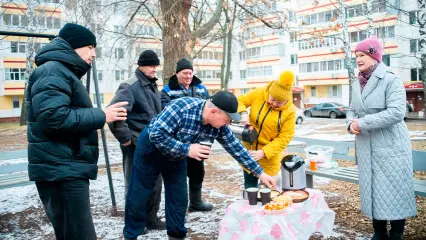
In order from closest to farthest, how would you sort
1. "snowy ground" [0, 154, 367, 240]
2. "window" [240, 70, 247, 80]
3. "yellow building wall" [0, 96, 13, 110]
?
"snowy ground" [0, 154, 367, 240] < "yellow building wall" [0, 96, 13, 110] < "window" [240, 70, 247, 80]

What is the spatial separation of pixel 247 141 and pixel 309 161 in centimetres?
147

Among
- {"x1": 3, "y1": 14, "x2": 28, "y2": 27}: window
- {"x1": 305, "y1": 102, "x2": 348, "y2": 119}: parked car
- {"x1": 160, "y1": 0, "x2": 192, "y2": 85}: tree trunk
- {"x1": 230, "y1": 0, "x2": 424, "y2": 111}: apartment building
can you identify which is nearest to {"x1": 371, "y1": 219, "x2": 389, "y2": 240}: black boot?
{"x1": 160, "y1": 0, "x2": 192, "y2": 85}: tree trunk

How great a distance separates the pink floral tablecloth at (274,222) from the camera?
8.52ft

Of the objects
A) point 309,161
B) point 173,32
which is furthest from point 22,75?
point 309,161

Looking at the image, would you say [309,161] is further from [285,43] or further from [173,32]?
[285,43]

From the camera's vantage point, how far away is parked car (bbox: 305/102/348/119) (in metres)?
29.3

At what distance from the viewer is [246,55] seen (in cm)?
4919

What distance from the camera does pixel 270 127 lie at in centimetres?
371

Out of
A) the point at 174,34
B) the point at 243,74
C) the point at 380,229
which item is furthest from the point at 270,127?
the point at 243,74

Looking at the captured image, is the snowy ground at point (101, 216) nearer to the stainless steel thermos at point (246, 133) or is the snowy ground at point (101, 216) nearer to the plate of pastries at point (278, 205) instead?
the stainless steel thermos at point (246, 133)

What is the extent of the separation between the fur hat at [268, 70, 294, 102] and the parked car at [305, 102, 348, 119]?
27.0m

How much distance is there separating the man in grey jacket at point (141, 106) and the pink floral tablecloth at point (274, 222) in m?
1.43

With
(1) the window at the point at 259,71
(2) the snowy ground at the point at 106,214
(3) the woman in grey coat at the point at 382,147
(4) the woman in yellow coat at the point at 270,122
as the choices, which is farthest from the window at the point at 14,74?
(3) the woman in grey coat at the point at 382,147

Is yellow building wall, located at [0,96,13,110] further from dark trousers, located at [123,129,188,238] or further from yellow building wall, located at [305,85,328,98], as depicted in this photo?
dark trousers, located at [123,129,188,238]
